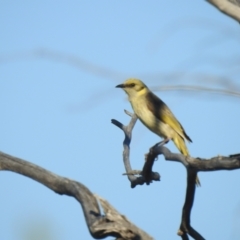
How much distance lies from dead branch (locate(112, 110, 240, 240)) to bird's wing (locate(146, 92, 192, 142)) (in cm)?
112

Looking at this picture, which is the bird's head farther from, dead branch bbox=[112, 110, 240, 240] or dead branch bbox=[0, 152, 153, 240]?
dead branch bbox=[0, 152, 153, 240]

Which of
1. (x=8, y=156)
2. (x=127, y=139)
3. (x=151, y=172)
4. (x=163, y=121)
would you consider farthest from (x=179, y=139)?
(x=8, y=156)

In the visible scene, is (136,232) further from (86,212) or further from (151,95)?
(151,95)

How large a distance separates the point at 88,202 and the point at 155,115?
2586 millimetres

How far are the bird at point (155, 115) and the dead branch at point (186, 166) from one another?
110cm

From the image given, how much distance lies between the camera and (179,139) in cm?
603

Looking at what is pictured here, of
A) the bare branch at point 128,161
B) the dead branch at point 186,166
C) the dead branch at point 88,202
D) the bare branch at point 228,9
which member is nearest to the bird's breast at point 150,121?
the bare branch at point 128,161

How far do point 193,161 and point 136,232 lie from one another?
1.61 feet

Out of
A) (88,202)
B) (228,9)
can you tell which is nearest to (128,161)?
(88,202)

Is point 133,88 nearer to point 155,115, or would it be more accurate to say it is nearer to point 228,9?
point 155,115

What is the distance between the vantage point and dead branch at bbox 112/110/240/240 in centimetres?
319

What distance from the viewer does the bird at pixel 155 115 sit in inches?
237

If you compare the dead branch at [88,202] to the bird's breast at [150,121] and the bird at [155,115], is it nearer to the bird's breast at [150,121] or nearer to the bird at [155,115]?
the bird at [155,115]

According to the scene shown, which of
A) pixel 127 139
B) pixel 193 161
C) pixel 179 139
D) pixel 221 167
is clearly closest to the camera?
pixel 221 167
